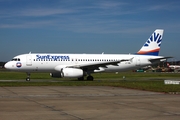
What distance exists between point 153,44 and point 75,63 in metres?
12.3

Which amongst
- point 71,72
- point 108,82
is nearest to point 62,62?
point 71,72

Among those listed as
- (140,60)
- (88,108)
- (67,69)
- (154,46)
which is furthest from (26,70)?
(88,108)

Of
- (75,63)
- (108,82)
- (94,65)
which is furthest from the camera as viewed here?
(75,63)

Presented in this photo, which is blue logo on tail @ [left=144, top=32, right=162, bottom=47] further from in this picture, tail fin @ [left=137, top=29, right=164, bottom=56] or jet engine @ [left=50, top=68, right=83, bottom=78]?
jet engine @ [left=50, top=68, right=83, bottom=78]

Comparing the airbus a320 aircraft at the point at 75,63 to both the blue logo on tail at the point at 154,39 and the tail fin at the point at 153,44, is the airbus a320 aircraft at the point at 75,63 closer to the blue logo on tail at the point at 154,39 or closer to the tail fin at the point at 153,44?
the tail fin at the point at 153,44

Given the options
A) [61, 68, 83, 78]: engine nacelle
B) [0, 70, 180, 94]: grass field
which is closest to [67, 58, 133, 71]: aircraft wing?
[61, 68, 83, 78]: engine nacelle

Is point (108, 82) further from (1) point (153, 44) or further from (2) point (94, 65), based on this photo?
(1) point (153, 44)

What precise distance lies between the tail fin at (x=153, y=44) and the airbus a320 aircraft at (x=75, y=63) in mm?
942

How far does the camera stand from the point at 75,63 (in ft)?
129

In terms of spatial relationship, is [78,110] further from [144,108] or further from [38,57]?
[38,57]

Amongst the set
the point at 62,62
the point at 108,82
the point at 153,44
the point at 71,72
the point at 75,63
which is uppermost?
the point at 153,44

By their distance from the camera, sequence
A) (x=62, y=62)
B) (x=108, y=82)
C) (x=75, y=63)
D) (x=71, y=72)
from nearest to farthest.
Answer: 1. (x=108, y=82)
2. (x=71, y=72)
3. (x=62, y=62)
4. (x=75, y=63)

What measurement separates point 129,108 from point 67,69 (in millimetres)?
24256

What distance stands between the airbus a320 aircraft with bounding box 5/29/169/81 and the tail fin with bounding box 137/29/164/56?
942 mm
